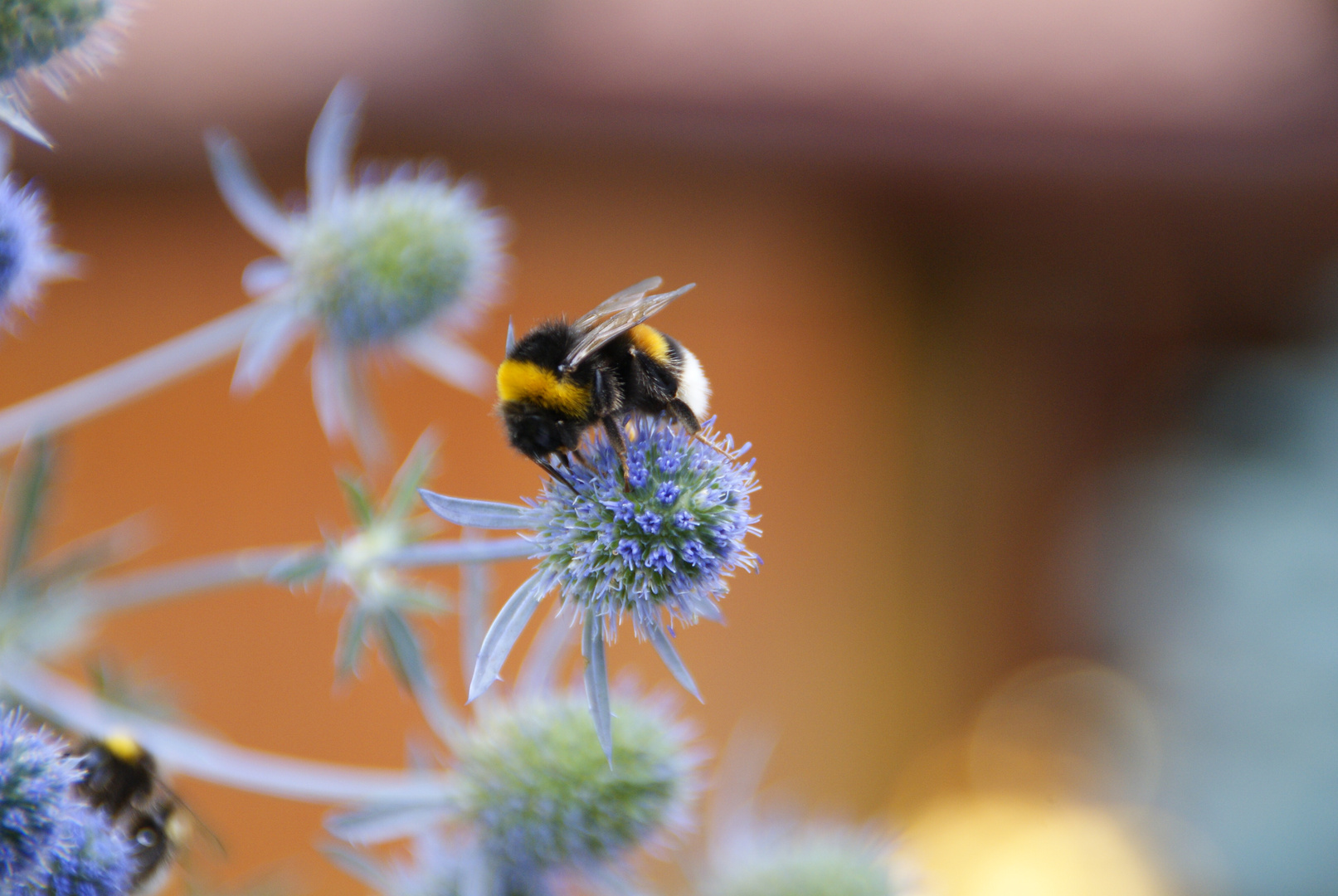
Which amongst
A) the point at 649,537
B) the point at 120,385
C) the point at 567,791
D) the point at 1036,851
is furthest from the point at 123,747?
the point at 1036,851

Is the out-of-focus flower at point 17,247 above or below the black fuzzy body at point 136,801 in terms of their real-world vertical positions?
above

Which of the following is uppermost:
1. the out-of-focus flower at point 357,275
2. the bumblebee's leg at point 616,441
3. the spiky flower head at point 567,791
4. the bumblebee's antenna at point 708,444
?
the out-of-focus flower at point 357,275

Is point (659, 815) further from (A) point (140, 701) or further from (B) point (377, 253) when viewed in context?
(B) point (377, 253)

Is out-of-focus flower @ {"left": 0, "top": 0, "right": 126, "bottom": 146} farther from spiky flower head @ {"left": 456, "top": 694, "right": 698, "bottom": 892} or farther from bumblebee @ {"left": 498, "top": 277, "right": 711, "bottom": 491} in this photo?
spiky flower head @ {"left": 456, "top": 694, "right": 698, "bottom": 892}

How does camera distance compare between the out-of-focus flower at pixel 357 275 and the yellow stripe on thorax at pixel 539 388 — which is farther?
the out-of-focus flower at pixel 357 275

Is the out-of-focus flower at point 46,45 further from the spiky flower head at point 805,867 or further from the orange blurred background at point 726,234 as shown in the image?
the orange blurred background at point 726,234

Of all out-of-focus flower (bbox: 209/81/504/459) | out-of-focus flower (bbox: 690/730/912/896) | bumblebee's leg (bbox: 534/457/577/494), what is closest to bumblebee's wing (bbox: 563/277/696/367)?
bumblebee's leg (bbox: 534/457/577/494)

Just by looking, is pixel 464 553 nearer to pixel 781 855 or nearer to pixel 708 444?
pixel 708 444

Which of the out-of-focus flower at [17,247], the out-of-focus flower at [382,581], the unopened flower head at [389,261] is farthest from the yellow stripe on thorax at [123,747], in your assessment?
the unopened flower head at [389,261]
